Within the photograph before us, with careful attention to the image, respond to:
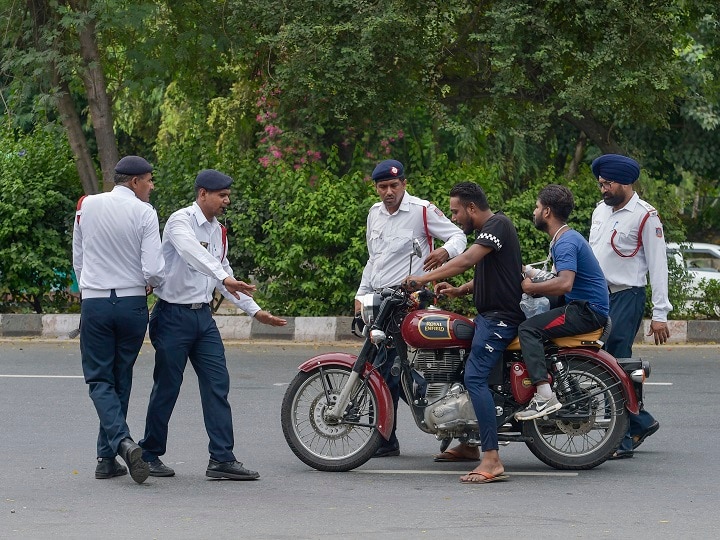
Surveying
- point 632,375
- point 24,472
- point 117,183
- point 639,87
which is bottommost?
point 24,472

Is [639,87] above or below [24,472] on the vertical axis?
above

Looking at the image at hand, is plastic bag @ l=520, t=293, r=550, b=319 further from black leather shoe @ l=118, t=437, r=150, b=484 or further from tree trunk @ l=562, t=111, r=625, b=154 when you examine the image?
tree trunk @ l=562, t=111, r=625, b=154

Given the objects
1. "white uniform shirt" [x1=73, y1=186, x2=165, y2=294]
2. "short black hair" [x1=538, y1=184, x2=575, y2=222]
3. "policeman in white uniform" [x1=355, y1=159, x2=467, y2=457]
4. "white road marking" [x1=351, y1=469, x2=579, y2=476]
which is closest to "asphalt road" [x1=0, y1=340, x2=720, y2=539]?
"white road marking" [x1=351, y1=469, x2=579, y2=476]

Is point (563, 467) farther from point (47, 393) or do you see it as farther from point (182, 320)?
point (47, 393)

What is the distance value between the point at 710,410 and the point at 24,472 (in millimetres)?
5310

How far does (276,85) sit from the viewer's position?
16234 mm

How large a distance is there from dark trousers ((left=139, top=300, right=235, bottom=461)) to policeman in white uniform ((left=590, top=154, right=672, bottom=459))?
2518 millimetres

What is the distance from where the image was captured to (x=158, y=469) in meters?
7.35

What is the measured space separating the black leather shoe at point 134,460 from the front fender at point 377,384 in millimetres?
1078

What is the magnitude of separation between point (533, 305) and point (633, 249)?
3.73ft

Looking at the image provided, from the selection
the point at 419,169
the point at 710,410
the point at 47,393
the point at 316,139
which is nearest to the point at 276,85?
the point at 316,139

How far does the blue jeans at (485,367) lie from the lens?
7145mm

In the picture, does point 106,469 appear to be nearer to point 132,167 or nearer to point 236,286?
point 236,286

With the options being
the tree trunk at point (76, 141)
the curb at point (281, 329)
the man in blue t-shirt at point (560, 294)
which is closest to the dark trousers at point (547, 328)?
the man in blue t-shirt at point (560, 294)
